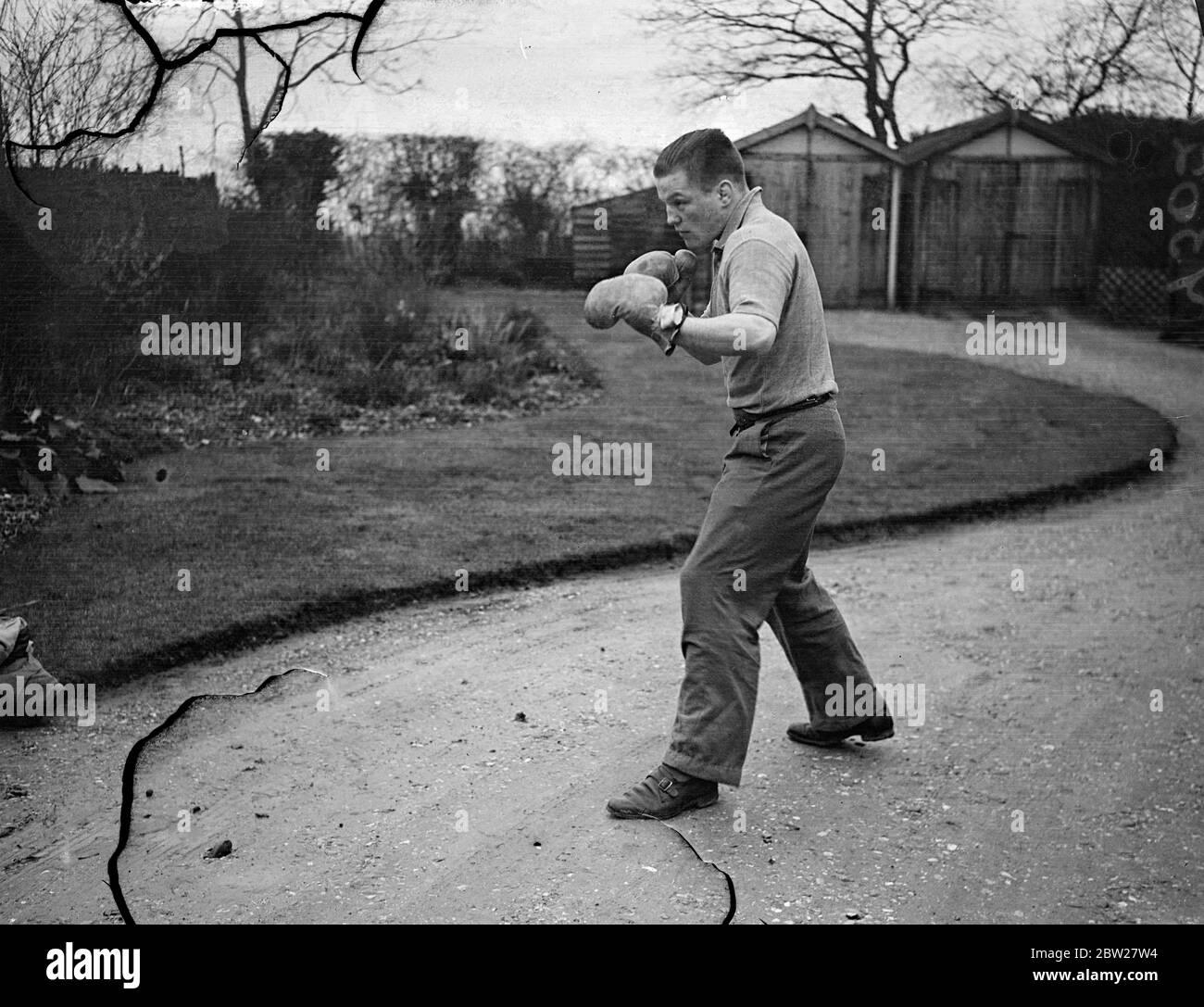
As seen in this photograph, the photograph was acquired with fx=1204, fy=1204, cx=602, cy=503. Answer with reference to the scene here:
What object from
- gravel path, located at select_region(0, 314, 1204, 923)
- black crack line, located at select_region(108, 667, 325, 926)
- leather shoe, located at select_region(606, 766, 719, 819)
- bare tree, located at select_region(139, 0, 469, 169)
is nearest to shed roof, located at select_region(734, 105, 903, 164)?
bare tree, located at select_region(139, 0, 469, 169)

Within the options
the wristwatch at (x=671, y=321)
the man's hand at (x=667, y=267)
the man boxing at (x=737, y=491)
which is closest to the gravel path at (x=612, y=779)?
the man boxing at (x=737, y=491)

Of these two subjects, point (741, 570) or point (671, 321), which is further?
point (741, 570)

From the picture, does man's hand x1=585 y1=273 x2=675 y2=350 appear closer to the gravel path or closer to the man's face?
the man's face

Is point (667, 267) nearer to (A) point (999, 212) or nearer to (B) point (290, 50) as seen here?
(B) point (290, 50)

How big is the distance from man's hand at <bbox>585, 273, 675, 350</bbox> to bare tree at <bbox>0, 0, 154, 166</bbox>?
2.86 m

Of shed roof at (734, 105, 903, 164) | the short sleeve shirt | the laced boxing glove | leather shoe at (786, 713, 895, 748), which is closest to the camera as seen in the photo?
the laced boxing glove

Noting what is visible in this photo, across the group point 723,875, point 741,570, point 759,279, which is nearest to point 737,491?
point 741,570

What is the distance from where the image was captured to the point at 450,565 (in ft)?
18.6

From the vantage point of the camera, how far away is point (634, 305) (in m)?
3.02

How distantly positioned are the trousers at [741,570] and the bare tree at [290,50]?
7.96ft

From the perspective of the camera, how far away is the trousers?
3352mm

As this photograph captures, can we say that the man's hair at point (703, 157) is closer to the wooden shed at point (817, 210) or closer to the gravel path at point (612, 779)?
the gravel path at point (612, 779)

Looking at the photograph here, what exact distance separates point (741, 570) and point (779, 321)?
697mm

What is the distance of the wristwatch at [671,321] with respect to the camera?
2971 millimetres
